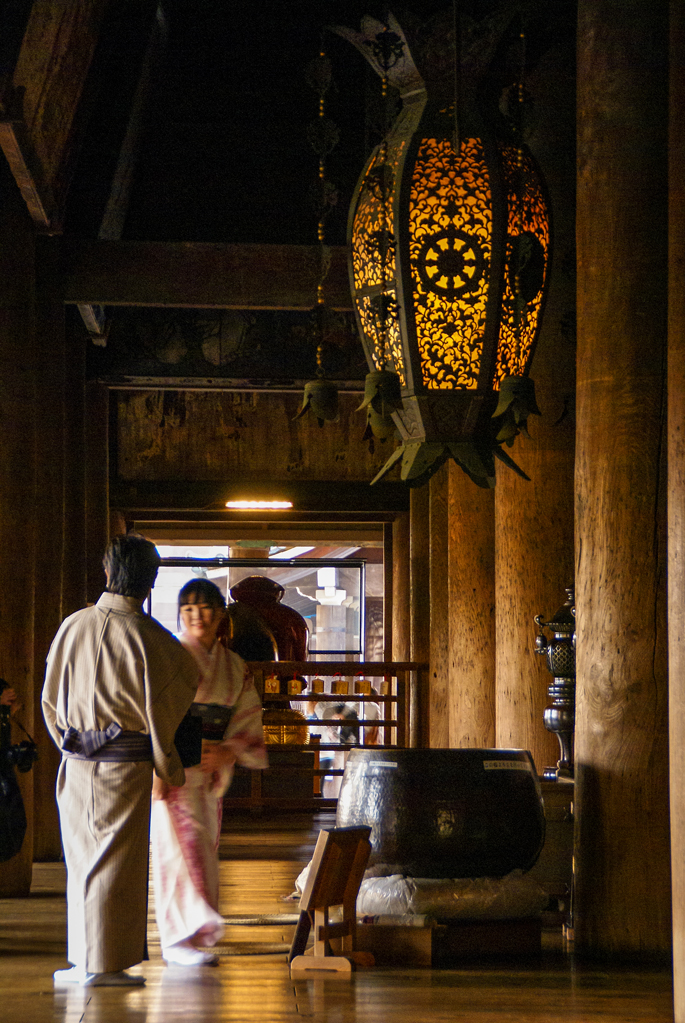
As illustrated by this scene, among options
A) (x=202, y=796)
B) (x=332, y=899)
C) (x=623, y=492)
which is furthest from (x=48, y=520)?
(x=623, y=492)

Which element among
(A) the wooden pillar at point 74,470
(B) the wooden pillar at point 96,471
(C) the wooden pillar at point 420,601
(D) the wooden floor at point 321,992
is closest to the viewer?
(D) the wooden floor at point 321,992

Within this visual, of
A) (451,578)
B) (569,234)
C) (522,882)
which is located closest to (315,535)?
(451,578)

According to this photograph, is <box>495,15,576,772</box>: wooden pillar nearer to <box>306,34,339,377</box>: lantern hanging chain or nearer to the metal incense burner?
the metal incense burner

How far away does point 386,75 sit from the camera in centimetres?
384

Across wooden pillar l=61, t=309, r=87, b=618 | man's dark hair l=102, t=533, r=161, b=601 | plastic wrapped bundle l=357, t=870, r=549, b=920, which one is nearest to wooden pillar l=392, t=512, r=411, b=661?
wooden pillar l=61, t=309, r=87, b=618

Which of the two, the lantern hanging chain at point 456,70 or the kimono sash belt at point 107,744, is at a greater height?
the lantern hanging chain at point 456,70

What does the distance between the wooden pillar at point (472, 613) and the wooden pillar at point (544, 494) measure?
130 cm

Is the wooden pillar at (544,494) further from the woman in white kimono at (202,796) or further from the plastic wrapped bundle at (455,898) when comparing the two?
the woman in white kimono at (202,796)

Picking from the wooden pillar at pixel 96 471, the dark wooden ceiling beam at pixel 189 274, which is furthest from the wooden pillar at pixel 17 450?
the wooden pillar at pixel 96 471

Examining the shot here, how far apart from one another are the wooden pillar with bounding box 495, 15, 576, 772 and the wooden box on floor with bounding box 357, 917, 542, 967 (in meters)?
1.76

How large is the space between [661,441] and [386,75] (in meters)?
1.54

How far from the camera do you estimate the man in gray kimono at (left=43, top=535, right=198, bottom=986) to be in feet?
12.5

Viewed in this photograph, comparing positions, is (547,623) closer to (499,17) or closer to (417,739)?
(499,17)

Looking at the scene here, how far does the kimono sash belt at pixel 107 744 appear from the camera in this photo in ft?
12.6
